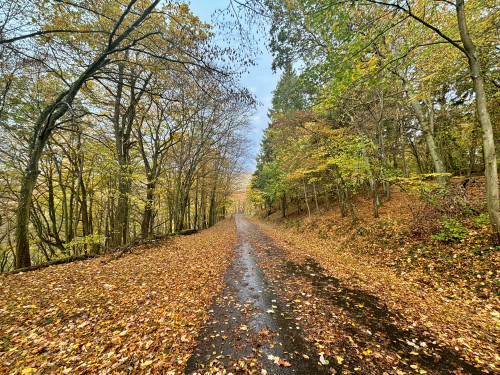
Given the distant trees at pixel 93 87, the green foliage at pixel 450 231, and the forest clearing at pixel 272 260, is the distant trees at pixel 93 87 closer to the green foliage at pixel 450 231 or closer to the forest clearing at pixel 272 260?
the forest clearing at pixel 272 260

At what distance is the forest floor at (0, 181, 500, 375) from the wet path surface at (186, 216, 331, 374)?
2 cm

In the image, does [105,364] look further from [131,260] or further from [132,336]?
[131,260]

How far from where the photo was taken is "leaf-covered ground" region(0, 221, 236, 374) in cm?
279

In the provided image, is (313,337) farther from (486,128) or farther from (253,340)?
(486,128)

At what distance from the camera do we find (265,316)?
13.6 feet

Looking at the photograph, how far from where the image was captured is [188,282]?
19.0 feet

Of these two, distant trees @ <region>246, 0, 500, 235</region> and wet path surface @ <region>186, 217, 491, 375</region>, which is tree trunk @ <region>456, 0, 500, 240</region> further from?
wet path surface @ <region>186, 217, 491, 375</region>

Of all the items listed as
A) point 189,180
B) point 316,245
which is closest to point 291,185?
point 316,245

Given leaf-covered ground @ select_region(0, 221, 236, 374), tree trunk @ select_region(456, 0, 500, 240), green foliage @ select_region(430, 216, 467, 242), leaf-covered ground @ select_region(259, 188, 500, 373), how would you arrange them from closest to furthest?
leaf-covered ground @ select_region(0, 221, 236, 374) → leaf-covered ground @ select_region(259, 188, 500, 373) → tree trunk @ select_region(456, 0, 500, 240) → green foliage @ select_region(430, 216, 467, 242)

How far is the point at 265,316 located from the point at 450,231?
6772mm

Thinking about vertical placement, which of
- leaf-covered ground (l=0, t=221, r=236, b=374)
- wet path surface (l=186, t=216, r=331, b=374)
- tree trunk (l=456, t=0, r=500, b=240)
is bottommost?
wet path surface (l=186, t=216, r=331, b=374)

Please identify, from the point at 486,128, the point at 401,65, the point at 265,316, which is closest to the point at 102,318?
the point at 265,316

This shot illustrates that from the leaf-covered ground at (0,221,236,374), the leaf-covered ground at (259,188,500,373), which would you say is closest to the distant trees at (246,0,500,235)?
the leaf-covered ground at (259,188,500,373)

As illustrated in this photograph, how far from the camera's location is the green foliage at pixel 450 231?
5.85m
